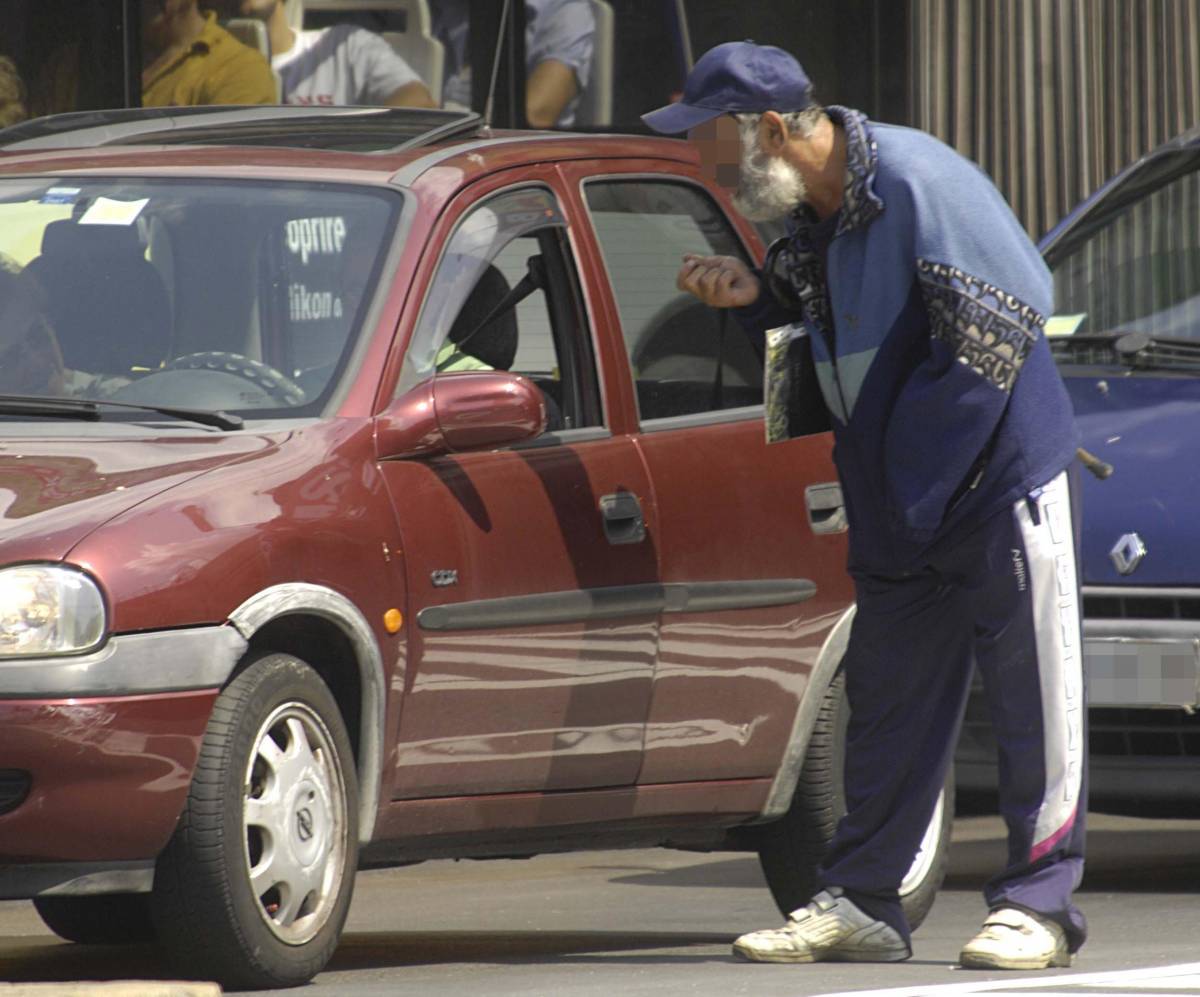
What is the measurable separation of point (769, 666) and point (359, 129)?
1502 millimetres

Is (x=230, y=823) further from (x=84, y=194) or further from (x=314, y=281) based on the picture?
(x=84, y=194)

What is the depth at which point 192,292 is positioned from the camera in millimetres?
6254

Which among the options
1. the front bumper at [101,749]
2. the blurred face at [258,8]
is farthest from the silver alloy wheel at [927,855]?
the blurred face at [258,8]

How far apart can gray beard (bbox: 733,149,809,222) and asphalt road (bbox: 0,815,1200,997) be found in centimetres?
144

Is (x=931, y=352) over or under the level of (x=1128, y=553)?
over

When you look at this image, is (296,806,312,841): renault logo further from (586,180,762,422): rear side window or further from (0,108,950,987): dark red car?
(586,180,762,422): rear side window

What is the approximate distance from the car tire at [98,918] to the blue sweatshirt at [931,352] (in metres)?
1.90

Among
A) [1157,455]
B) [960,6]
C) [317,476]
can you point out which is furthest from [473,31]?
[317,476]

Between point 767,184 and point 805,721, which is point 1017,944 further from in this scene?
point 767,184

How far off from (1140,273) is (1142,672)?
162 cm

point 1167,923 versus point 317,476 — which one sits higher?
point 317,476

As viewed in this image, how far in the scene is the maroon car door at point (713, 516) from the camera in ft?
21.7

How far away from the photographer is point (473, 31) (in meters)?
13.3

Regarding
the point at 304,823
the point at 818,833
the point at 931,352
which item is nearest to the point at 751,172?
the point at 931,352
